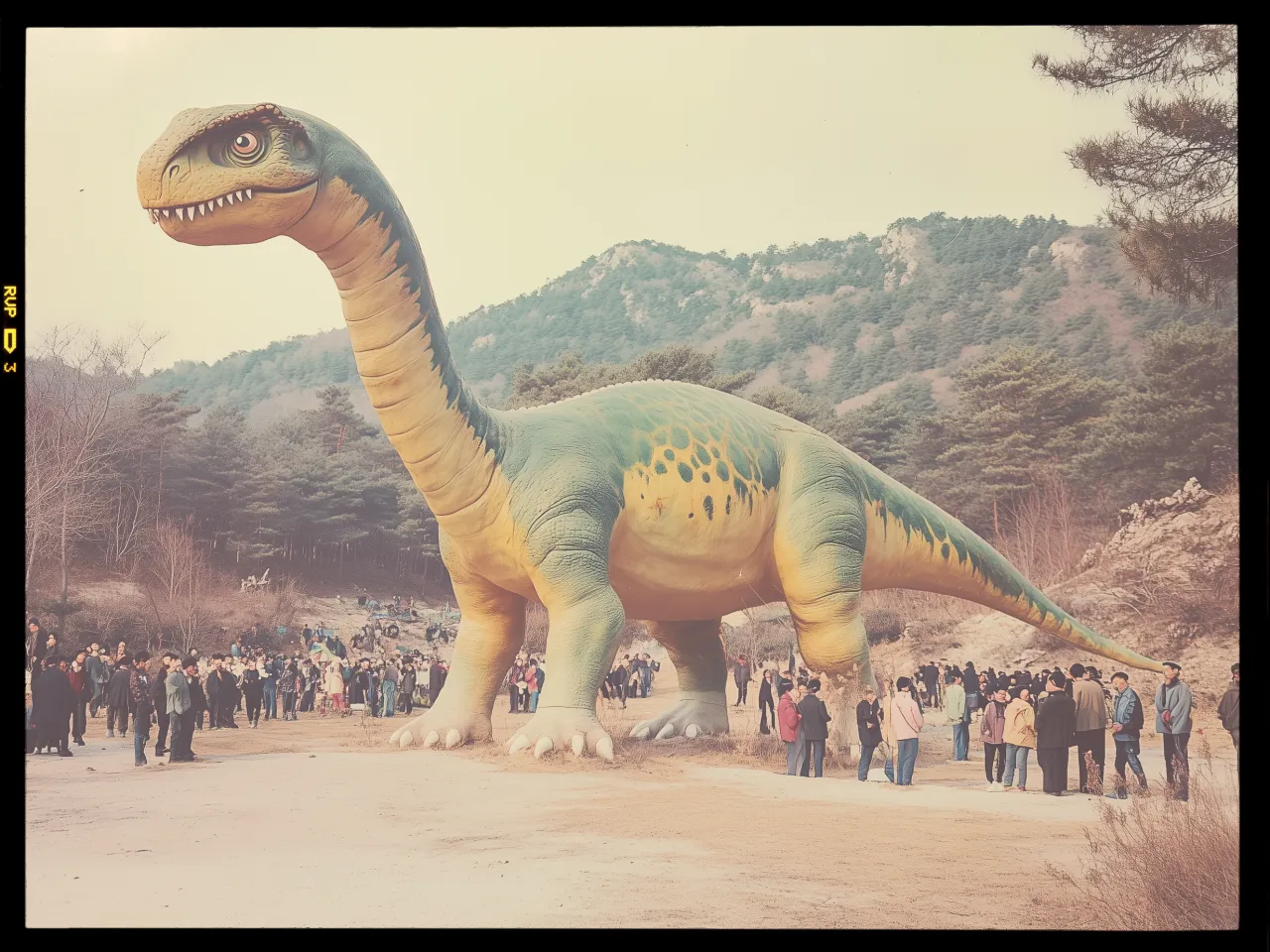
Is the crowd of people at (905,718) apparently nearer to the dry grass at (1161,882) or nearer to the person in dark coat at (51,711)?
the person in dark coat at (51,711)

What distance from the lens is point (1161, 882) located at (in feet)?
23.8

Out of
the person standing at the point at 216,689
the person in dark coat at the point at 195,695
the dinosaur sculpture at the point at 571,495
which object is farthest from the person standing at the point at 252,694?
the dinosaur sculpture at the point at 571,495

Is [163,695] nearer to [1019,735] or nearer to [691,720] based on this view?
[691,720]

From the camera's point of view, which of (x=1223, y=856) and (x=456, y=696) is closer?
(x=1223, y=856)

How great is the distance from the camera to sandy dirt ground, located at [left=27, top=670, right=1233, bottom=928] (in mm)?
6977

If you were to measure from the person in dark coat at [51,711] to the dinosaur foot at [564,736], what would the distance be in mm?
4306

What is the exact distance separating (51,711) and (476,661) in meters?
3.77

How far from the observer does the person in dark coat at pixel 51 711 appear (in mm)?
10625

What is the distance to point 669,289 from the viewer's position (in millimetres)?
39969

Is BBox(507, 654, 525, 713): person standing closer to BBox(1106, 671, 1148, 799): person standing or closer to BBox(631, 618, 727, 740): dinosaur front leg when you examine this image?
BBox(631, 618, 727, 740): dinosaur front leg

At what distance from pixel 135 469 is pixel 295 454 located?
5719 millimetres

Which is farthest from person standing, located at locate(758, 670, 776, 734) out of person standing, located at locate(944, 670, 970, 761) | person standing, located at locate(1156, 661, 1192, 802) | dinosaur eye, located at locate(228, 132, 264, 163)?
dinosaur eye, located at locate(228, 132, 264, 163)
